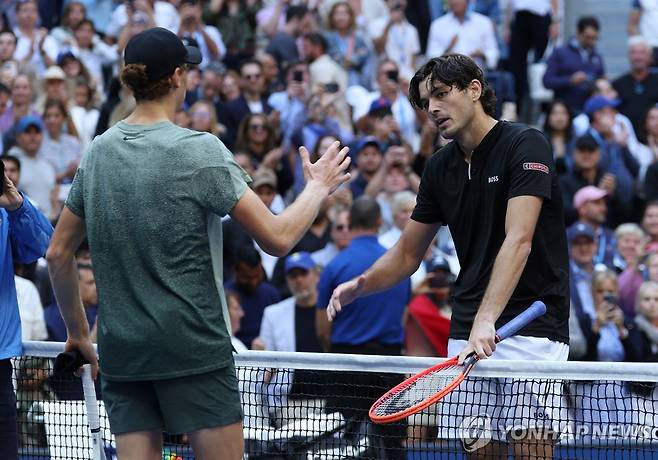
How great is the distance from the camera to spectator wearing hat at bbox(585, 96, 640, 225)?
1245 cm

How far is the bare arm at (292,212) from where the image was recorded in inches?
171

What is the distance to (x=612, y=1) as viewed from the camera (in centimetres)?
1869

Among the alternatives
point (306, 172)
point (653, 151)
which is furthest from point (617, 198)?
point (306, 172)

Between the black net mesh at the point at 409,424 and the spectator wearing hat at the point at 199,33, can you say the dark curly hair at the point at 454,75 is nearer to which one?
the black net mesh at the point at 409,424

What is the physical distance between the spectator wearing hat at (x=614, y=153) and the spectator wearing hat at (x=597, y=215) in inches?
31.0

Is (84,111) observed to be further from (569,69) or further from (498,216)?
(498,216)

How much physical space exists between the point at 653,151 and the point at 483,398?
27.2 feet

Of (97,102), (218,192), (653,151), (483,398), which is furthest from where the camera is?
(97,102)

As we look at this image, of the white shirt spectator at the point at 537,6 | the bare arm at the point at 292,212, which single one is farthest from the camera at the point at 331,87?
the bare arm at the point at 292,212

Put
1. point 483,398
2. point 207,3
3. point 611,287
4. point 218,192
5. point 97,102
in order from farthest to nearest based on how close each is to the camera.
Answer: point 207,3 < point 97,102 < point 611,287 < point 483,398 < point 218,192

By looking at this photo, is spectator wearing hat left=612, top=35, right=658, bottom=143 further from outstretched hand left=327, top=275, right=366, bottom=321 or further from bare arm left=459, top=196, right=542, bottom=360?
bare arm left=459, top=196, right=542, bottom=360

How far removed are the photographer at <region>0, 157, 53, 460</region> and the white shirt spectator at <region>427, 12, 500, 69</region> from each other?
34.8 feet

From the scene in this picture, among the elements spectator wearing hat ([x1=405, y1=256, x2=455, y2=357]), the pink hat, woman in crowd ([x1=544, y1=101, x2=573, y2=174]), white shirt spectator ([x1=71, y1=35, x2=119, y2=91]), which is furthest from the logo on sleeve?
white shirt spectator ([x1=71, y1=35, x2=119, y2=91])

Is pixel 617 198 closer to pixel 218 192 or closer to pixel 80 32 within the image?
pixel 80 32
